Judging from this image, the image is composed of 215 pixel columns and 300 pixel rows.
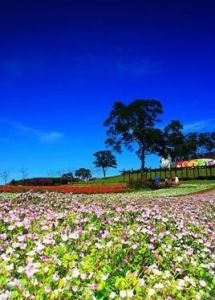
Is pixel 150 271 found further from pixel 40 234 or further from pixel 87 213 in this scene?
pixel 87 213

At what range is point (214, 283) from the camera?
6.12 m

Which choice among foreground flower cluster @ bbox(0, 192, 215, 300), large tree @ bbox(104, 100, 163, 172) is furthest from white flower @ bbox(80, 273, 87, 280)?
large tree @ bbox(104, 100, 163, 172)

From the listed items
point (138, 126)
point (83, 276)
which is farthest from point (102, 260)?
point (138, 126)

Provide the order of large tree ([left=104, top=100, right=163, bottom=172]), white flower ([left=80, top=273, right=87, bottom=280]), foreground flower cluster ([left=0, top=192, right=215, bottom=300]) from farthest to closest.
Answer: large tree ([left=104, top=100, right=163, bottom=172])
white flower ([left=80, top=273, right=87, bottom=280])
foreground flower cluster ([left=0, top=192, right=215, bottom=300])

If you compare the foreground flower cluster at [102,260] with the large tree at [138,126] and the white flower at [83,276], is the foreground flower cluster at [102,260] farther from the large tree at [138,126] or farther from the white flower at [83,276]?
the large tree at [138,126]

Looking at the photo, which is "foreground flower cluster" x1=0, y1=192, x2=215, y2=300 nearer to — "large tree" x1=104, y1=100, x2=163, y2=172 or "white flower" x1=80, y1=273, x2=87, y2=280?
"white flower" x1=80, y1=273, x2=87, y2=280

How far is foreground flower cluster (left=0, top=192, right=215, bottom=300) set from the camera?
454 cm

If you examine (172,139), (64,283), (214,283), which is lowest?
(214,283)

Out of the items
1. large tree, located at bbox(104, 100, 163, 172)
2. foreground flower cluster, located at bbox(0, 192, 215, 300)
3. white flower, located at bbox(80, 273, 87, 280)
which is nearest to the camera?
foreground flower cluster, located at bbox(0, 192, 215, 300)

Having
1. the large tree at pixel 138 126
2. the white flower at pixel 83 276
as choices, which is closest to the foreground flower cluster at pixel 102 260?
the white flower at pixel 83 276

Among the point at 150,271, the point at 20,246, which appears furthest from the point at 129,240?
the point at 20,246

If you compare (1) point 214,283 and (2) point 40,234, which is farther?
(2) point 40,234

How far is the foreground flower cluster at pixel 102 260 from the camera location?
14.9ft

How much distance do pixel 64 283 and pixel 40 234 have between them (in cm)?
268
